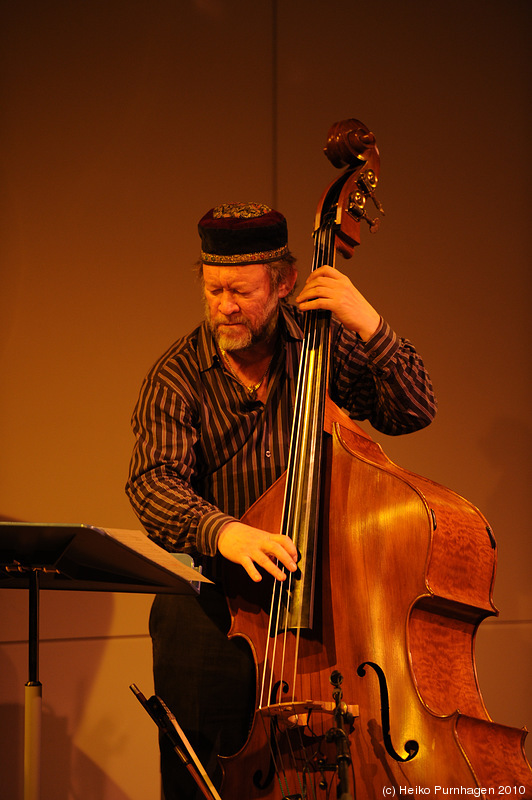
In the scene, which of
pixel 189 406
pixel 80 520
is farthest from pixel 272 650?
pixel 80 520

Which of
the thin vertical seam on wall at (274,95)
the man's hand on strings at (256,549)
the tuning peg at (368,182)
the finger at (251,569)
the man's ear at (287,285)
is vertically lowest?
the finger at (251,569)

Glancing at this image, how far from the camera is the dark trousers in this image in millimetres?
1642

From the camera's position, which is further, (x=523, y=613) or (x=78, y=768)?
(x=523, y=613)

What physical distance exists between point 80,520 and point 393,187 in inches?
65.7

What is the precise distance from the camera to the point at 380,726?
1.29m

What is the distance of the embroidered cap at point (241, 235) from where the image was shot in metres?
1.77

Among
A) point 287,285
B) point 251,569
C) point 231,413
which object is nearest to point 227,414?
point 231,413

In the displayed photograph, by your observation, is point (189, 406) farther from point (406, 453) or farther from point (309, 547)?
point (406, 453)

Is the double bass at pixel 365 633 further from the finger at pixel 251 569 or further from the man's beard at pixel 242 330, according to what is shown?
the man's beard at pixel 242 330

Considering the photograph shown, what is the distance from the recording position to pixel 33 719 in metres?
1.29

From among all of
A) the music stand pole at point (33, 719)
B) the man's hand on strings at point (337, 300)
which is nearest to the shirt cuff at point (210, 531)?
the music stand pole at point (33, 719)

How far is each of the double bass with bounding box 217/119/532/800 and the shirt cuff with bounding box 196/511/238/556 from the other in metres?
0.07

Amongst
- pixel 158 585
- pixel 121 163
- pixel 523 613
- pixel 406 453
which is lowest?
pixel 523 613

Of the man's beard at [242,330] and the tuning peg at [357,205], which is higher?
the tuning peg at [357,205]
